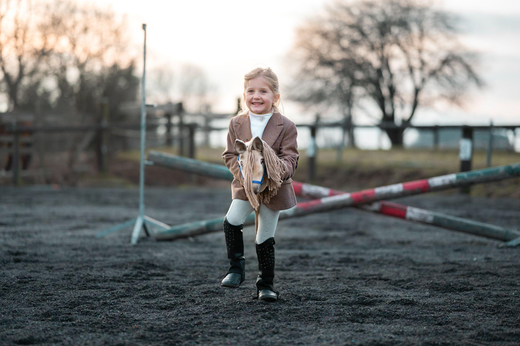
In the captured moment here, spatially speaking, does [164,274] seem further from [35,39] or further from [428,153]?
[35,39]

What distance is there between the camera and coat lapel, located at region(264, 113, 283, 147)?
298cm

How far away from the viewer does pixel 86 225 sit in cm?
619

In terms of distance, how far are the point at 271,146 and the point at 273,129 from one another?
0.35 feet

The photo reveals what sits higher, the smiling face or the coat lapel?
the smiling face

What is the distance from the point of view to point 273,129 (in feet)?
9.86

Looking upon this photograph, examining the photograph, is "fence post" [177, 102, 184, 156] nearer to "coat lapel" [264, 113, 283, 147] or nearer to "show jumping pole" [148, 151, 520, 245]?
"show jumping pole" [148, 151, 520, 245]

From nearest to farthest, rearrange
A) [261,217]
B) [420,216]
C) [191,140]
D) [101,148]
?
[261,217], [420,216], [191,140], [101,148]

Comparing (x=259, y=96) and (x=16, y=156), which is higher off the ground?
(x=259, y=96)

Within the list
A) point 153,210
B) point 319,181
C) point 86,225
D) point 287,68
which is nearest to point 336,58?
point 287,68

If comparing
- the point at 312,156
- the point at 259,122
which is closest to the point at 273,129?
the point at 259,122

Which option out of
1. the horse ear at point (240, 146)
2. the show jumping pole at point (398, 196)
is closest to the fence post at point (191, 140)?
the show jumping pole at point (398, 196)

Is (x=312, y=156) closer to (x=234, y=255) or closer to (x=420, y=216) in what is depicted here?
(x=420, y=216)

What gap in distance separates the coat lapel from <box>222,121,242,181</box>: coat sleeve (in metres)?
0.20

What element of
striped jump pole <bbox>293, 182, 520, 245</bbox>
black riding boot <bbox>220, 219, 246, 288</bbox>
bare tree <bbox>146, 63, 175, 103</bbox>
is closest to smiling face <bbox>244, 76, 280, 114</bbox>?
black riding boot <bbox>220, 219, 246, 288</bbox>
